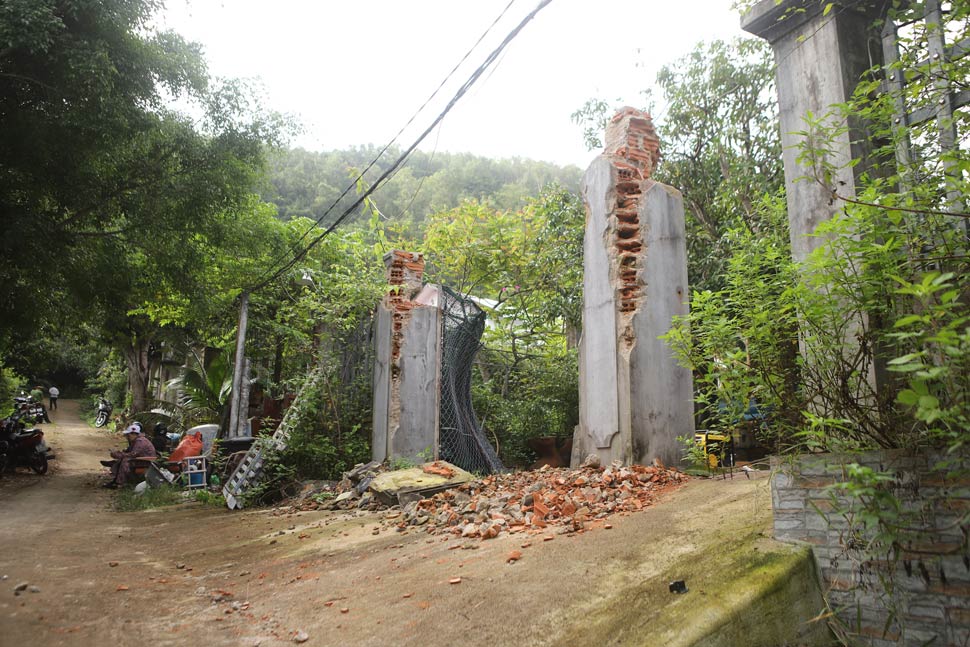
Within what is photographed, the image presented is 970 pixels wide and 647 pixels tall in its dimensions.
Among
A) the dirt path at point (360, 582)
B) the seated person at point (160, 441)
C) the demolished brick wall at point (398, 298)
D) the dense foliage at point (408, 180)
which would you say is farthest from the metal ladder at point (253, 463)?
the dense foliage at point (408, 180)

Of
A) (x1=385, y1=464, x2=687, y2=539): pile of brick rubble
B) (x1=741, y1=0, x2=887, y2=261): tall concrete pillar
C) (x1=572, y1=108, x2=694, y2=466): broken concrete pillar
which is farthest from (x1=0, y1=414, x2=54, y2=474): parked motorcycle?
(x1=741, y1=0, x2=887, y2=261): tall concrete pillar

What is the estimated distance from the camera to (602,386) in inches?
239

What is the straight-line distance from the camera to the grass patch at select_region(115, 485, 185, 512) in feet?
30.7

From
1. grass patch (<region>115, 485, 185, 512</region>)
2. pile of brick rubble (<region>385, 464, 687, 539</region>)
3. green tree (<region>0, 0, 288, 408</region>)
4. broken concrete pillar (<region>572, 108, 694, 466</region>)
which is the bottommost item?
grass patch (<region>115, 485, 185, 512</region>)

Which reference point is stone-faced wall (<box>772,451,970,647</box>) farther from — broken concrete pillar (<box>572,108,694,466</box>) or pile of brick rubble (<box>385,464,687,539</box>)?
broken concrete pillar (<box>572,108,694,466</box>)

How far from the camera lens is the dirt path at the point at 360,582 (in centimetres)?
314

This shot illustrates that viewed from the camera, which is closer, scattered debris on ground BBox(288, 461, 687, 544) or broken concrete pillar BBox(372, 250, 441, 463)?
scattered debris on ground BBox(288, 461, 687, 544)

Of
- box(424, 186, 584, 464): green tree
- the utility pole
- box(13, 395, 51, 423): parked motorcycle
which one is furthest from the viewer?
box(13, 395, 51, 423): parked motorcycle

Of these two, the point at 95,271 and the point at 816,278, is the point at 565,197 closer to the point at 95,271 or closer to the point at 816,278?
the point at 95,271

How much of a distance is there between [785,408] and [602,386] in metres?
2.83

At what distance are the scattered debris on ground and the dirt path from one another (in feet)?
0.78

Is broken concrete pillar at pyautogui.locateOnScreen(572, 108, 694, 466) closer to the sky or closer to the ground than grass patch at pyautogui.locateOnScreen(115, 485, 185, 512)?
closer to the sky

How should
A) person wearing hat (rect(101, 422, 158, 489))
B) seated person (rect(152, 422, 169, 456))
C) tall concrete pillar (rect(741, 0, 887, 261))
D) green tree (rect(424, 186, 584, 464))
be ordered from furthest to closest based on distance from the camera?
1. seated person (rect(152, 422, 169, 456))
2. person wearing hat (rect(101, 422, 158, 489))
3. green tree (rect(424, 186, 584, 464))
4. tall concrete pillar (rect(741, 0, 887, 261))

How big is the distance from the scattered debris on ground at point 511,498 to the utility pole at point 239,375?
4.58 meters
